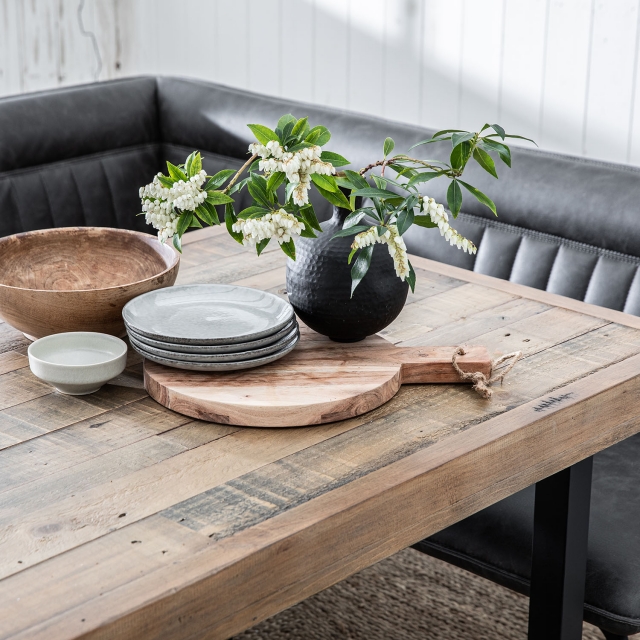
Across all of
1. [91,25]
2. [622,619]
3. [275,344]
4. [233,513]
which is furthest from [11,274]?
[91,25]

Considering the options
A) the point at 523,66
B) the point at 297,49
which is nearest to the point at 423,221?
the point at 523,66

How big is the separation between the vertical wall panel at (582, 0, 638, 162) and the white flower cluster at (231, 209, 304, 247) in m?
1.62

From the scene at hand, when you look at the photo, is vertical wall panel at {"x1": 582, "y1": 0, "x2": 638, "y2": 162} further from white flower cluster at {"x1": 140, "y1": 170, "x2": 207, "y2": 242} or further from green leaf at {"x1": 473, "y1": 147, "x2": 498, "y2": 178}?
white flower cluster at {"x1": 140, "y1": 170, "x2": 207, "y2": 242}

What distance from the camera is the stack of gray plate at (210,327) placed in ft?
4.14

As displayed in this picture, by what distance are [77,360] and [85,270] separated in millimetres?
319

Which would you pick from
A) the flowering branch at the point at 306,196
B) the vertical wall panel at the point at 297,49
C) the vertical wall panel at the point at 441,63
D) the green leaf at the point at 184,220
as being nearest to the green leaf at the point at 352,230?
the flowering branch at the point at 306,196

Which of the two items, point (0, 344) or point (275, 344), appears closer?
point (275, 344)

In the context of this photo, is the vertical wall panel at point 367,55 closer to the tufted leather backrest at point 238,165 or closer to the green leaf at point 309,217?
the tufted leather backrest at point 238,165

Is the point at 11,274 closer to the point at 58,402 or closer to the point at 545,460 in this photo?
the point at 58,402

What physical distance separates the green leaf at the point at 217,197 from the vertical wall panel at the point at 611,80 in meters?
1.60

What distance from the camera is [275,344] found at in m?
1.30

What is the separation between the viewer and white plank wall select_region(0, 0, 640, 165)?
258 cm

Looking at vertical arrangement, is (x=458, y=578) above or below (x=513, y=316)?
below

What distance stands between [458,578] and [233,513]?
4.16 ft
